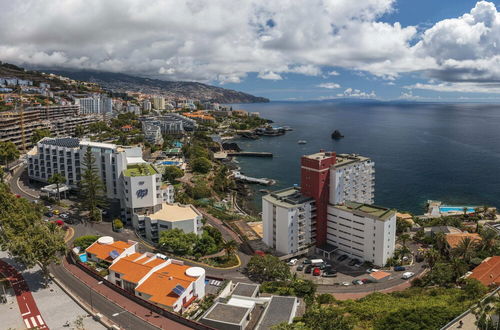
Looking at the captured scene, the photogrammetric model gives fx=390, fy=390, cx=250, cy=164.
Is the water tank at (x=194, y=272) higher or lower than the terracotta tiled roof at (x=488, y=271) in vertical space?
higher

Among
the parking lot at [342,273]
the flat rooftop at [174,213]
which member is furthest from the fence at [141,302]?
the parking lot at [342,273]

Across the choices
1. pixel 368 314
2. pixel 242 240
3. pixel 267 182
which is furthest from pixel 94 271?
pixel 267 182

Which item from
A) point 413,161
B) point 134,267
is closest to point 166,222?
point 134,267

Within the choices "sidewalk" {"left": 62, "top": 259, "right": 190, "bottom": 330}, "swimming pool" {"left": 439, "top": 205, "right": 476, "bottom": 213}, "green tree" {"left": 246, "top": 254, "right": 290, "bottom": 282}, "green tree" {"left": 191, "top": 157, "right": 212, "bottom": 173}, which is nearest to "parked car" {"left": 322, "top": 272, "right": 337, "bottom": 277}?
"green tree" {"left": 246, "top": 254, "right": 290, "bottom": 282}

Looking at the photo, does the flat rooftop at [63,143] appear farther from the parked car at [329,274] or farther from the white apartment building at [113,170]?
the parked car at [329,274]

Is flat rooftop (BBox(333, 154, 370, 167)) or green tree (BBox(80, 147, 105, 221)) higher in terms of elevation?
flat rooftop (BBox(333, 154, 370, 167))

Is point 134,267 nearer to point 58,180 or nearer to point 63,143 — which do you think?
point 58,180

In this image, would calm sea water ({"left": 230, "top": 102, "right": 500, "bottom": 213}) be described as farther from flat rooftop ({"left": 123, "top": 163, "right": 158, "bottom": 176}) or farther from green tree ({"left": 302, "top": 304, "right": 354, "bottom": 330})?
green tree ({"left": 302, "top": 304, "right": 354, "bottom": 330})
